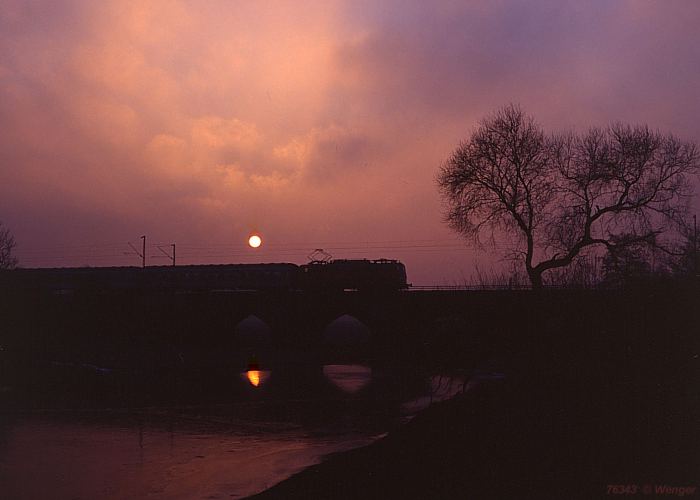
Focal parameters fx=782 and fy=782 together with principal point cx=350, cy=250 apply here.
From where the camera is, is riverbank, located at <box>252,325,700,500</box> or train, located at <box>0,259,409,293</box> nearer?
riverbank, located at <box>252,325,700,500</box>

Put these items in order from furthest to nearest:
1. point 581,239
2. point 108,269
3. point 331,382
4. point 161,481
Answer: point 108,269 → point 581,239 → point 331,382 → point 161,481

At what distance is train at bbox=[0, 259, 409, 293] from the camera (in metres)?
71.3

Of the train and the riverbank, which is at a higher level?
the train

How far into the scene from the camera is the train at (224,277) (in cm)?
7131

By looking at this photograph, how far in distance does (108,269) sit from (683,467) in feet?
235

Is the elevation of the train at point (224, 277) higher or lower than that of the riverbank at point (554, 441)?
higher

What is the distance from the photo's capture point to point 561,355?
2288cm

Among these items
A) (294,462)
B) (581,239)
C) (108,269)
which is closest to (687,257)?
(581,239)

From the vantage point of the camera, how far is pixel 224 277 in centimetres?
7569

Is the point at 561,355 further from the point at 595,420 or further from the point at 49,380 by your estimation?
the point at 49,380

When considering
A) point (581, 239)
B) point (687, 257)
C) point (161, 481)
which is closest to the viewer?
point (161, 481)

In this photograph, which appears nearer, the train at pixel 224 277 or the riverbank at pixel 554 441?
the riverbank at pixel 554 441

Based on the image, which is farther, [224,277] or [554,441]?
[224,277]

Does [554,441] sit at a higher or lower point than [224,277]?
lower
